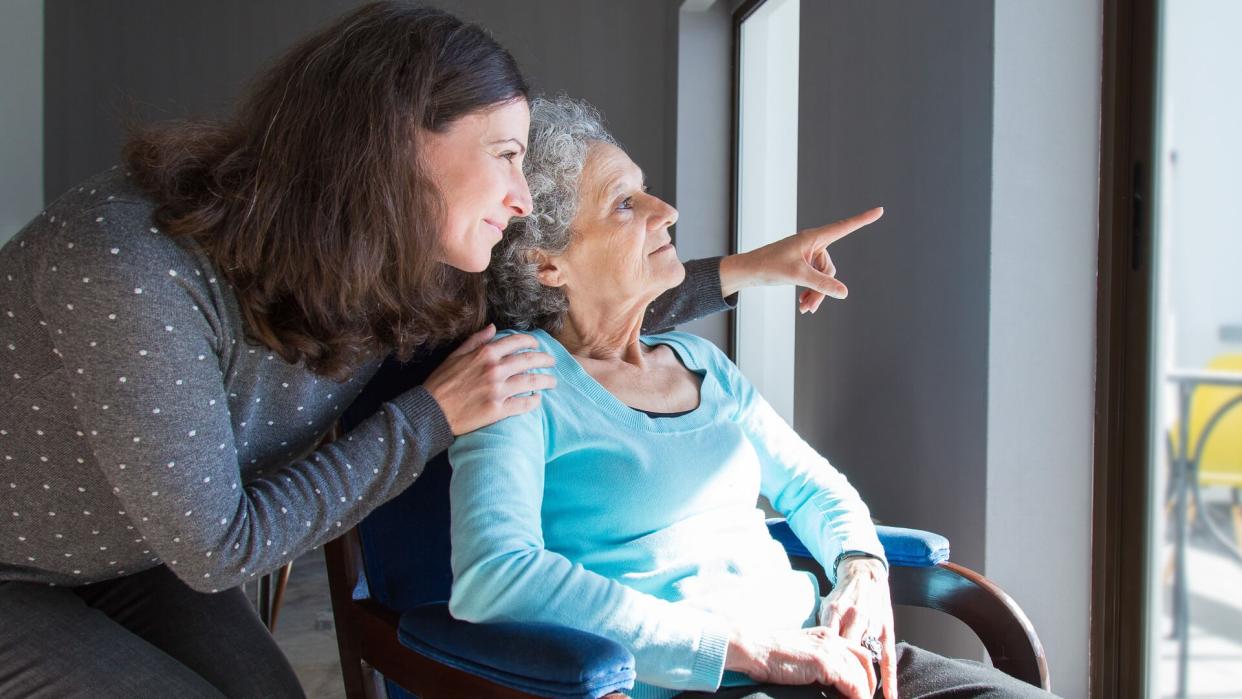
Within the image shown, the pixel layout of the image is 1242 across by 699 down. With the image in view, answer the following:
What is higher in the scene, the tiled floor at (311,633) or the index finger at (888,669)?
the index finger at (888,669)

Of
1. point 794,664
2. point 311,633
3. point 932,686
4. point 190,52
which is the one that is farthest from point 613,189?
point 190,52

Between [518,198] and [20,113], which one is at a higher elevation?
[20,113]

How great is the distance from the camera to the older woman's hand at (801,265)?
1.71 metres

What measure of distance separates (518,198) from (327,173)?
28 cm

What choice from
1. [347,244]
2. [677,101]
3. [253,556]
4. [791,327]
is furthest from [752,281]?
[677,101]

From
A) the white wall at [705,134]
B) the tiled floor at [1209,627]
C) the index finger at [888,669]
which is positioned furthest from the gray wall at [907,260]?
the white wall at [705,134]

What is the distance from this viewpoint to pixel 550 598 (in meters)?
1.25

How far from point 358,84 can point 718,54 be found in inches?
130

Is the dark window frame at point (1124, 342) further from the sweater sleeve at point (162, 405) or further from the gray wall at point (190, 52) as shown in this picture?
the gray wall at point (190, 52)

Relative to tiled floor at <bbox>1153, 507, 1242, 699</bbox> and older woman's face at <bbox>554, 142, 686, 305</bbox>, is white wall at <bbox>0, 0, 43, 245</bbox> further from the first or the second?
tiled floor at <bbox>1153, 507, 1242, 699</bbox>

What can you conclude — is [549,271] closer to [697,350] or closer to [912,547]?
[697,350]

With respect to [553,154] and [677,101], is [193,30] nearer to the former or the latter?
[677,101]

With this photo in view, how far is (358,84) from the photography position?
126 centimetres

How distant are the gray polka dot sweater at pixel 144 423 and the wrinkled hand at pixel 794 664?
495mm
